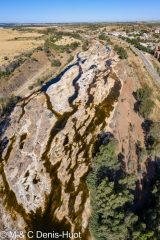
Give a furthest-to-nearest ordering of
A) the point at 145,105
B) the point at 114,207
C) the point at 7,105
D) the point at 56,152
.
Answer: the point at 7,105, the point at 145,105, the point at 56,152, the point at 114,207

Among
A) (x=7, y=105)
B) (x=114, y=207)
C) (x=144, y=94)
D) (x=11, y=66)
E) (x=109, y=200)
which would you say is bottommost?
(x=114, y=207)

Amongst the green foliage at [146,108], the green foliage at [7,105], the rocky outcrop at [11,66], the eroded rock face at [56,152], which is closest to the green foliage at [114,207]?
the eroded rock face at [56,152]

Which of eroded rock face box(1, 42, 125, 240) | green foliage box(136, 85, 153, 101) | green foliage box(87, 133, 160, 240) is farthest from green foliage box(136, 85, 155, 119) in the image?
green foliage box(87, 133, 160, 240)

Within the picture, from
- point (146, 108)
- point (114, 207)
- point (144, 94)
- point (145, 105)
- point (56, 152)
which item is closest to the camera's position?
point (114, 207)

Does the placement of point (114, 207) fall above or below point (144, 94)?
below

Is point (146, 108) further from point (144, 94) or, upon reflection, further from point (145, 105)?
point (144, 94)

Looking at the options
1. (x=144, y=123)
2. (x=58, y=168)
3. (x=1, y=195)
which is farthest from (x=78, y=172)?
(x=144, y=123)

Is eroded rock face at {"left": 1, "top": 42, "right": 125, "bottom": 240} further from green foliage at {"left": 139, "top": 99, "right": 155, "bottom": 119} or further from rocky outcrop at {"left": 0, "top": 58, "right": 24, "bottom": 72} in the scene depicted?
rocky outcrop at {"left": 0, "top": 58, "right": 24, "bottom": 72}

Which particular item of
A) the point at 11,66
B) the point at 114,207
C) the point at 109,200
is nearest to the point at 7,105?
the point at 11,66

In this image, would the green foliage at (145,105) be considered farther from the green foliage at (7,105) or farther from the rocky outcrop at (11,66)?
the rocky outcrop at (11,66)

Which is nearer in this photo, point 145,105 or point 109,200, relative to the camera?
point 109,200
